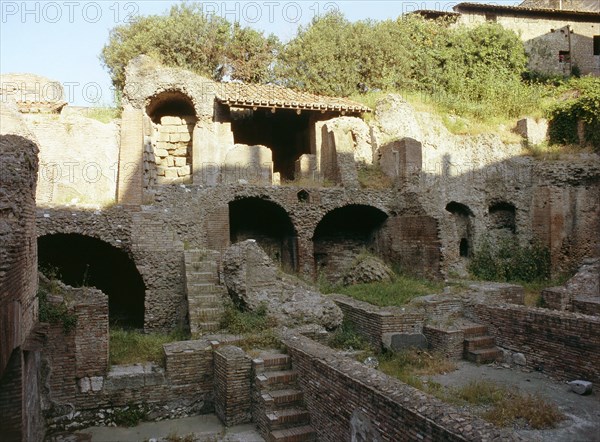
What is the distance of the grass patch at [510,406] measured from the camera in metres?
5.67

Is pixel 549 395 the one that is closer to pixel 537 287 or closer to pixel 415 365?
pixel 415 365

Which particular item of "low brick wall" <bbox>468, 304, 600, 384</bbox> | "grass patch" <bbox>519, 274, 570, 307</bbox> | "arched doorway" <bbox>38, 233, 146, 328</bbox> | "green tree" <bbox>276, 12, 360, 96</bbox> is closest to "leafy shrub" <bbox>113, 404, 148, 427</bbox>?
"arched doorway" <bbox>38, 233, 146, 328</bbox>

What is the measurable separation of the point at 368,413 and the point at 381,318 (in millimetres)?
3851

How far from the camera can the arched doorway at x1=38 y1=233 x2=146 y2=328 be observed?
472 inches

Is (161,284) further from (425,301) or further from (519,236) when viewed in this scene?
(519,236)

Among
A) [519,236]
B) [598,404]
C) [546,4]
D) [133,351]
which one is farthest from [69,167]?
[546,4]

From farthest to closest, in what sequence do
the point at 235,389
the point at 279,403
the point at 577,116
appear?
1. the point at 577,116
2. the point at 235,389
3. the point at 279,403

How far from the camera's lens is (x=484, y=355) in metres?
8.68

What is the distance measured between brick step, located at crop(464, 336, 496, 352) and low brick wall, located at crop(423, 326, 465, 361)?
0.31 feet

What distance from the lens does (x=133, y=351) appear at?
8.08 m

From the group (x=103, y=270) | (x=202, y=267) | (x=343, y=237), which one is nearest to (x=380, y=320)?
(x=202, y=267)

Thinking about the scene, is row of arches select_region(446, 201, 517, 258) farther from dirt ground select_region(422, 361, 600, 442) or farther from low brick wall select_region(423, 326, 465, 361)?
dirt ground select_region(422, 361, 600, 442)

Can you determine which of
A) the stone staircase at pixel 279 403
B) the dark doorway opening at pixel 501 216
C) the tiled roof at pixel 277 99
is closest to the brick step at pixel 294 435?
the stone staircase at pixel 279 403

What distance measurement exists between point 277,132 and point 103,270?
27.8ft
